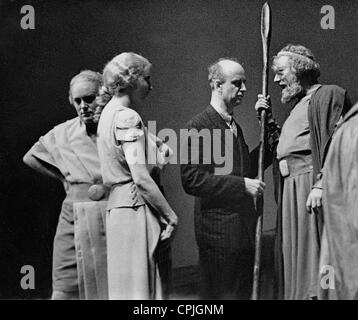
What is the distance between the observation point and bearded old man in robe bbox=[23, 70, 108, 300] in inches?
272

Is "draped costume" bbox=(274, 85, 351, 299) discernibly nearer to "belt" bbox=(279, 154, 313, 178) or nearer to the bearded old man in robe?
"belt" bbox=(279, 154, 313, 178)

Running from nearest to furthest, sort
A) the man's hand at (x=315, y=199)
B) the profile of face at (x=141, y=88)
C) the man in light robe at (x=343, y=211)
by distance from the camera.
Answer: the man in light robe at (x=343, y=211)
the man's hand at (x=315, y=199)
the profile of face at (x=141, y=88)

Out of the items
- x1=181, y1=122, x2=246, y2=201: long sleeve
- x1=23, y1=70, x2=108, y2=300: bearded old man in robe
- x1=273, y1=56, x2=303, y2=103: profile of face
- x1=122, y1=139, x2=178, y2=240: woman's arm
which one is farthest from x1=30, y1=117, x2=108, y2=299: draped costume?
x1=273, y1=56, x2=303, y2=103: profile of face

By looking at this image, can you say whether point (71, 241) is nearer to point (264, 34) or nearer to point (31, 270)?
point (31, 270)

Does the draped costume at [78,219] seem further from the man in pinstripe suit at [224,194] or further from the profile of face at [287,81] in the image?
the profile of face at [287,81]

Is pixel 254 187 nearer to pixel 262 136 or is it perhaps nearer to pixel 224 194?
pixel 224 194

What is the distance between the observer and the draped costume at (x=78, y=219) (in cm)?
691

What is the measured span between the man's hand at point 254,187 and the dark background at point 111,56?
0.05 meters

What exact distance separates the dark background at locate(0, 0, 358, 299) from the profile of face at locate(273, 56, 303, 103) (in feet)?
0.18

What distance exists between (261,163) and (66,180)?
124 cm

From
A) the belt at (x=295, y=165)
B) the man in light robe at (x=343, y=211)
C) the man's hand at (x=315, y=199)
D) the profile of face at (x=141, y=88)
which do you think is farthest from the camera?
the profile of face at (x=141, y=88)
